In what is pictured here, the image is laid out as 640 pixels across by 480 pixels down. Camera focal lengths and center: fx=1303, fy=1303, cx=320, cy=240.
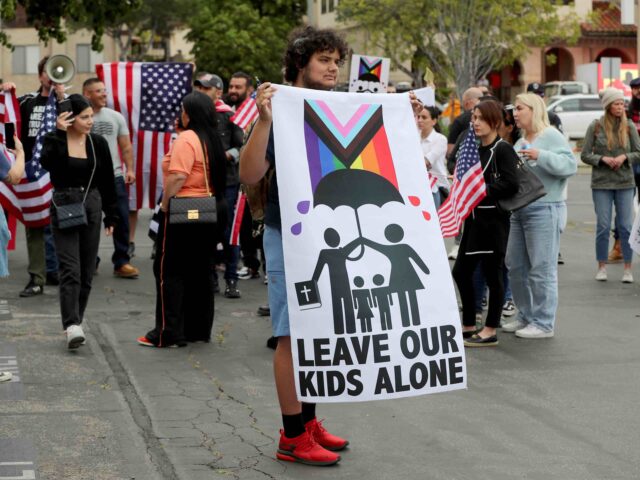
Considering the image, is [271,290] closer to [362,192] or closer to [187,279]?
[362,192]

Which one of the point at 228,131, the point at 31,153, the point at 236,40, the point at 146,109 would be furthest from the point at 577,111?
the point at 31,153

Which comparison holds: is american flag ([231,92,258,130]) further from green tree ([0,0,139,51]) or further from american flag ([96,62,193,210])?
green tree ([0,0,139,51])

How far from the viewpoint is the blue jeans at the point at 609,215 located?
13.1 m

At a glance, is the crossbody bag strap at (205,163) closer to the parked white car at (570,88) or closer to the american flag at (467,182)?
the american flag at (467,182)

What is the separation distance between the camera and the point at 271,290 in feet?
19.9

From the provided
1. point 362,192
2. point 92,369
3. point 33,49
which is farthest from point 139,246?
point 33,49

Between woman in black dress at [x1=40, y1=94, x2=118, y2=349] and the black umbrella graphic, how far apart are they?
3583 mm

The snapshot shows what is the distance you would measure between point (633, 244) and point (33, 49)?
76.2m

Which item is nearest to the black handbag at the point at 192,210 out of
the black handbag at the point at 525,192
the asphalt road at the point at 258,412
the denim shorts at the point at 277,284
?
the asphalt road at the point at 258,412

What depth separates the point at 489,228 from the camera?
9.54 meters

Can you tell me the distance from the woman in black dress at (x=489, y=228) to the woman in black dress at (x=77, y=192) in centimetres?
268

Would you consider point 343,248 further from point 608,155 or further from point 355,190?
point 608,155

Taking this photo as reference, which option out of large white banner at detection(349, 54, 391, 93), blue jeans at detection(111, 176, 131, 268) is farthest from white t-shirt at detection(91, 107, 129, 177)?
large white banner at detection(349, 54, 391, 93)

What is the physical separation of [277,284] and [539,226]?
169 inches
